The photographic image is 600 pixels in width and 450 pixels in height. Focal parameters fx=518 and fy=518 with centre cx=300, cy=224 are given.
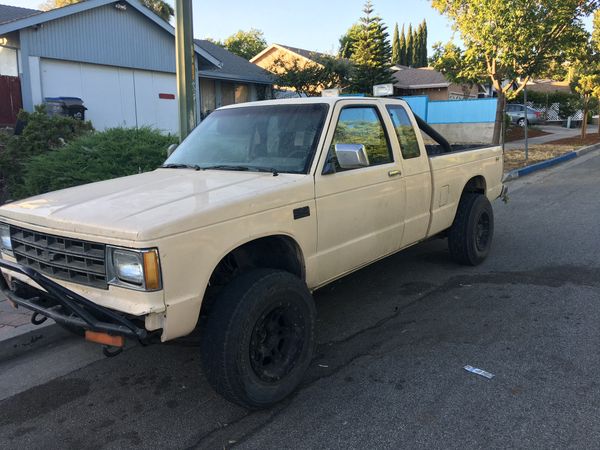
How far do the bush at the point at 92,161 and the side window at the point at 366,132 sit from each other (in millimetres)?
3873

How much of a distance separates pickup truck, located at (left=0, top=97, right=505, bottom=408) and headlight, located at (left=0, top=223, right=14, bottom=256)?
0.02 meters

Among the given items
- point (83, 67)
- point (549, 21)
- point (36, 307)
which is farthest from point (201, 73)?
point (36, 307)

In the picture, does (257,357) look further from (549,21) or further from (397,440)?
(549,21)

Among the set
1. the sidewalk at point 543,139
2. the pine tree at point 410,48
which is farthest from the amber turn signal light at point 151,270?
the pine tree at point 410,48

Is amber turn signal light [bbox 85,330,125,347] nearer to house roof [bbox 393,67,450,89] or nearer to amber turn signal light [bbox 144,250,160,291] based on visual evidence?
amber turn signal light [bbox 144,250,160,291]

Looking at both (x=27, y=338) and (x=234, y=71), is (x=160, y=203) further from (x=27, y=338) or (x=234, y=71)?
(x=234, y=71)

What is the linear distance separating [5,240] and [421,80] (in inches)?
1509

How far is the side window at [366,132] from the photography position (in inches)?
163

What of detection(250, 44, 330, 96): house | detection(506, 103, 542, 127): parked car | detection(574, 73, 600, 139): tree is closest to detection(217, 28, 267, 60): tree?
detection(250, 44, 330, 96): house

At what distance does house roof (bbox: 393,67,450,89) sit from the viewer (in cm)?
3706

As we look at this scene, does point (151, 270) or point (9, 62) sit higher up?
point (9, 62)

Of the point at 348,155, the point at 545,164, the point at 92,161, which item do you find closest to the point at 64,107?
the point at 92,161

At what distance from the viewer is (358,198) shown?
401 cm

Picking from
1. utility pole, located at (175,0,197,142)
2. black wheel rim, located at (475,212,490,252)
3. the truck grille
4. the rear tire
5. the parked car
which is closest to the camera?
the truck grille
